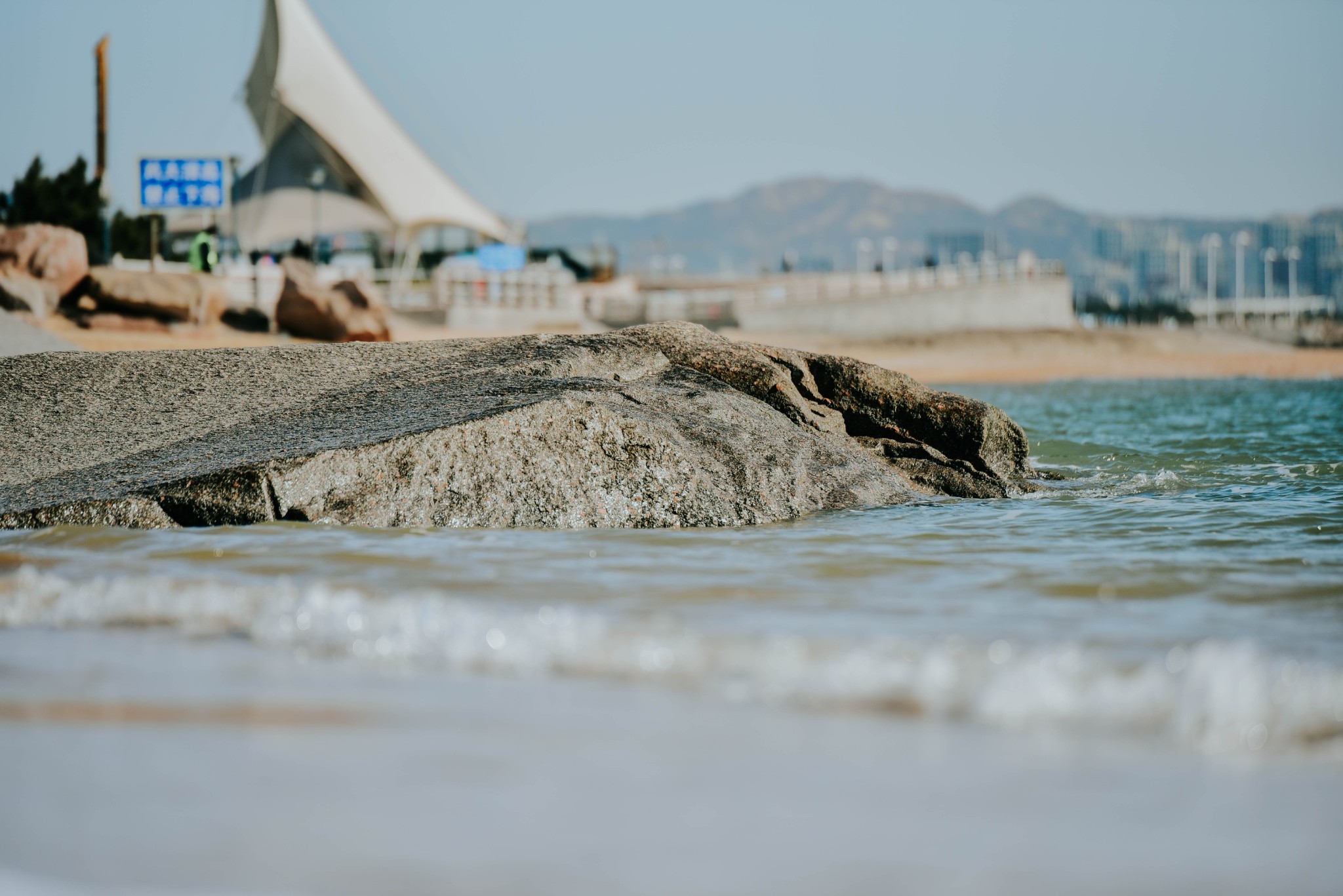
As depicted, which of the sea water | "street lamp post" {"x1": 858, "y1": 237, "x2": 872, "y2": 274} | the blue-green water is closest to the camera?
the sea water

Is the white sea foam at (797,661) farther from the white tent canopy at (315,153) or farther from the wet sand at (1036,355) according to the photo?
the white tent canopy at (315,153)

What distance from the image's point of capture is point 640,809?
1.85m

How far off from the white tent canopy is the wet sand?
49.0 feet

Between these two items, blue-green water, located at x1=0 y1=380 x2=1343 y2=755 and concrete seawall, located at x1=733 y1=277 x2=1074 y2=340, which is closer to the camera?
blue-green water, located at x1=0 y1=380 x2=1343 y2=755

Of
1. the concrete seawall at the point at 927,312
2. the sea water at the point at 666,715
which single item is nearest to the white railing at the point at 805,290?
the concrete seawall at the point at 927,312

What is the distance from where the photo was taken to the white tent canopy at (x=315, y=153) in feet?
144

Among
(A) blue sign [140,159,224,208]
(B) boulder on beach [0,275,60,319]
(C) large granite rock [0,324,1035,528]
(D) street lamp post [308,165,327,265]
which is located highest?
(D) street lamp post [308,165,327,265]

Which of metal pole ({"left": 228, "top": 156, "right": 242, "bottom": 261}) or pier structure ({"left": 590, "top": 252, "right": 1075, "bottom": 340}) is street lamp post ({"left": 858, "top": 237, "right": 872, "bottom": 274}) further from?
metal pole ({"left": 228, "top": 156, "right": 242, "bottom": 261})

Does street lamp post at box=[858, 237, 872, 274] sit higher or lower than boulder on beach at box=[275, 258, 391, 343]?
higher

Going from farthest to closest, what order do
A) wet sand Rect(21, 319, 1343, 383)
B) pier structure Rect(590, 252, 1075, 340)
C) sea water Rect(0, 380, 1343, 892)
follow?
pier structure Rect(590, 252, 1075, 340) < wet sand Rect(21, 319, 1343, 383) < sea water Rect(0, 380, 1343, 892)

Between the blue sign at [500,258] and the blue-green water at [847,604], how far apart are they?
4065 cm

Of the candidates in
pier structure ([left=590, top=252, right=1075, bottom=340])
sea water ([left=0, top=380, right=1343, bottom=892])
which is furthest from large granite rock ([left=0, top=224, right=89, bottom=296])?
sea water ([left=0, top=380, right=1343, bottom=892])

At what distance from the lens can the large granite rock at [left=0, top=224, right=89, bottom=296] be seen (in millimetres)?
19406

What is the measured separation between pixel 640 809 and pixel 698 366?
15.4 feet
